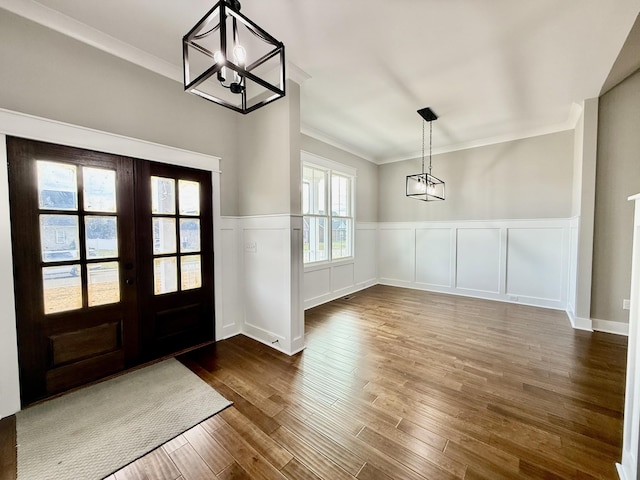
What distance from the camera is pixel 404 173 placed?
5914 millimetres

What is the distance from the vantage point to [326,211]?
4.91 m

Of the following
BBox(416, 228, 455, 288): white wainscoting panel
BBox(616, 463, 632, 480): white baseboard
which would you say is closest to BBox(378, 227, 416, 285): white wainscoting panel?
BBox(416, 228, 455, 288): white wainscoting panel

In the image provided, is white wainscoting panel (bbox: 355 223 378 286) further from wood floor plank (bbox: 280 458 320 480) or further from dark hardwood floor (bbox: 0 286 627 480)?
wood floor plank (bbox: 280 458 320 480)

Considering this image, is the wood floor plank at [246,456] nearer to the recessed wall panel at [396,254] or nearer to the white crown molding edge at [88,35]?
the white crown molding edge at [88,35]

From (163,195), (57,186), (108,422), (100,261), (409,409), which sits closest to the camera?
(108,422)

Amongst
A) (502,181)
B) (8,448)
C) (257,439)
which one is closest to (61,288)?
(8,448)

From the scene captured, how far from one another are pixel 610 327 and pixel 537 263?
1.37 metres

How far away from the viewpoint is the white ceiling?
6.47 feet

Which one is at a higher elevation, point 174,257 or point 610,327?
point 174,257

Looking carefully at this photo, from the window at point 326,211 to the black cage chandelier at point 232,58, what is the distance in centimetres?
180

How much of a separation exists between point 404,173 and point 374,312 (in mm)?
3358

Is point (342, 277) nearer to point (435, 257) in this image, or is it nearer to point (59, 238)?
point (435, 257)

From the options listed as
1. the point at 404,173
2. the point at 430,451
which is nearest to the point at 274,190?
the point at 430,451

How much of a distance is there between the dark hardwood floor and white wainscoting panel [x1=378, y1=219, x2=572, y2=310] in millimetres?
1226
